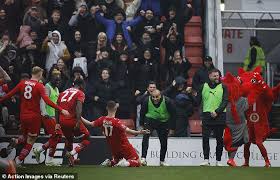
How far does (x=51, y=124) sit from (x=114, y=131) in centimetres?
270

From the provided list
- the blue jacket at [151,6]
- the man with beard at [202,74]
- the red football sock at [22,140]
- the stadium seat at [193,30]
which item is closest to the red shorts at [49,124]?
the red football sock at [22,140]

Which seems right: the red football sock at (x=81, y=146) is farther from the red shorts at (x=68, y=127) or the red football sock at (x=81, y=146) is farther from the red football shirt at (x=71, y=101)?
the red football shirt at (x=71, y=101)

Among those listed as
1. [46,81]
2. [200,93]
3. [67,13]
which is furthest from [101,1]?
[200,93]

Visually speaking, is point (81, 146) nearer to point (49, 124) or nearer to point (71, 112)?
point (71, 112)

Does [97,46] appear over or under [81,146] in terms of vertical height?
over

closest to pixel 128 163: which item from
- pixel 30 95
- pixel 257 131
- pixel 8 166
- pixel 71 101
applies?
pixel 71 101

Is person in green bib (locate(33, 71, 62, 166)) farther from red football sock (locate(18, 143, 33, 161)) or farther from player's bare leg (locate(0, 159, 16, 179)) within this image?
player's bare leg (locate(0, 159, 16, 179))

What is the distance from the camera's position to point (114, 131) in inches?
655

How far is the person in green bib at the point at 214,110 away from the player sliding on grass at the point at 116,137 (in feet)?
7.84

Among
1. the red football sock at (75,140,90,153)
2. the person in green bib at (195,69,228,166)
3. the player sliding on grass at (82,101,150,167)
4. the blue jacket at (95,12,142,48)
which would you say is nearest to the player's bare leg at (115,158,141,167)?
the player sliding on grass at (82,101,150,167)

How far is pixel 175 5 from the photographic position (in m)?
23.3

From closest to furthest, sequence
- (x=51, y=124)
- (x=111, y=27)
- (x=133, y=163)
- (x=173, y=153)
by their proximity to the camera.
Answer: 1. (x=133, y=163)
2. (x=51, y=124)
3. (x=173, y=153)
4. (x=111, y=27)

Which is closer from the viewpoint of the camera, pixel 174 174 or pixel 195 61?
pixel 174 174

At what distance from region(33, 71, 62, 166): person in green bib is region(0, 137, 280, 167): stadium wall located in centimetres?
104
